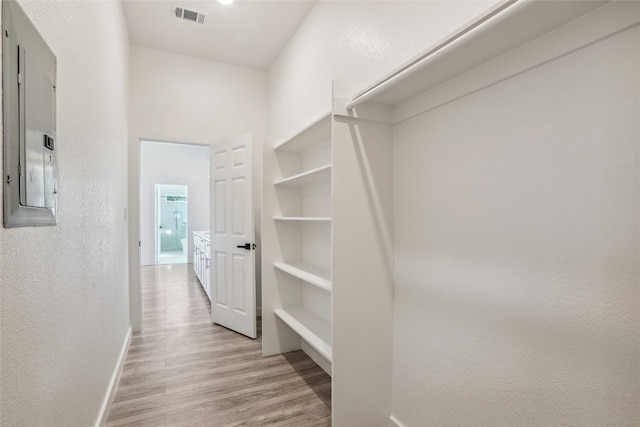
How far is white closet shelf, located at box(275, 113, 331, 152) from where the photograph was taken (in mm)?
1986

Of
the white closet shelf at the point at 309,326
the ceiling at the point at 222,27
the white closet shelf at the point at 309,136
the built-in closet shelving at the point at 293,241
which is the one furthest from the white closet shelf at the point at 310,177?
the ceiling at the point at 222,27

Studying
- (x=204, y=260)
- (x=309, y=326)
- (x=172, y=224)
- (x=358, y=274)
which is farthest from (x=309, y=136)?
(x=172, y=224)

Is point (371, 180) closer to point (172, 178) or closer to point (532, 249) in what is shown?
point (532, 249)

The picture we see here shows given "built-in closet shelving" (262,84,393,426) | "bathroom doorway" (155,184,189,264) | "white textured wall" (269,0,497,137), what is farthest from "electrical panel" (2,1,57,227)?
"bathroom doorway" (155,184,189,264)

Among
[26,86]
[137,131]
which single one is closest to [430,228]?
A: [26,86]

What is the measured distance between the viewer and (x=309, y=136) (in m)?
2.31

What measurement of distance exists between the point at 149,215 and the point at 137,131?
492 cm

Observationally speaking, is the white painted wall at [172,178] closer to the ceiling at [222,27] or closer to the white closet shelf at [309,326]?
the ceiling at [222,27]

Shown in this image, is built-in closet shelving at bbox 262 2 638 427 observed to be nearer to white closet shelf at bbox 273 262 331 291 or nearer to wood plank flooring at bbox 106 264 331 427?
white closet shelf at bbox 273 262 331 291

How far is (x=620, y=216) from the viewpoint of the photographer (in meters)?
0.85

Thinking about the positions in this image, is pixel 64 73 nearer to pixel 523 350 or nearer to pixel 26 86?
pixel 26 86

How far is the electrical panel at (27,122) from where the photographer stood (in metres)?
0.73

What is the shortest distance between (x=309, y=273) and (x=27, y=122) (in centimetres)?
174

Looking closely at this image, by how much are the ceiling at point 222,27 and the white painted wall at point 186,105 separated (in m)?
0.17
